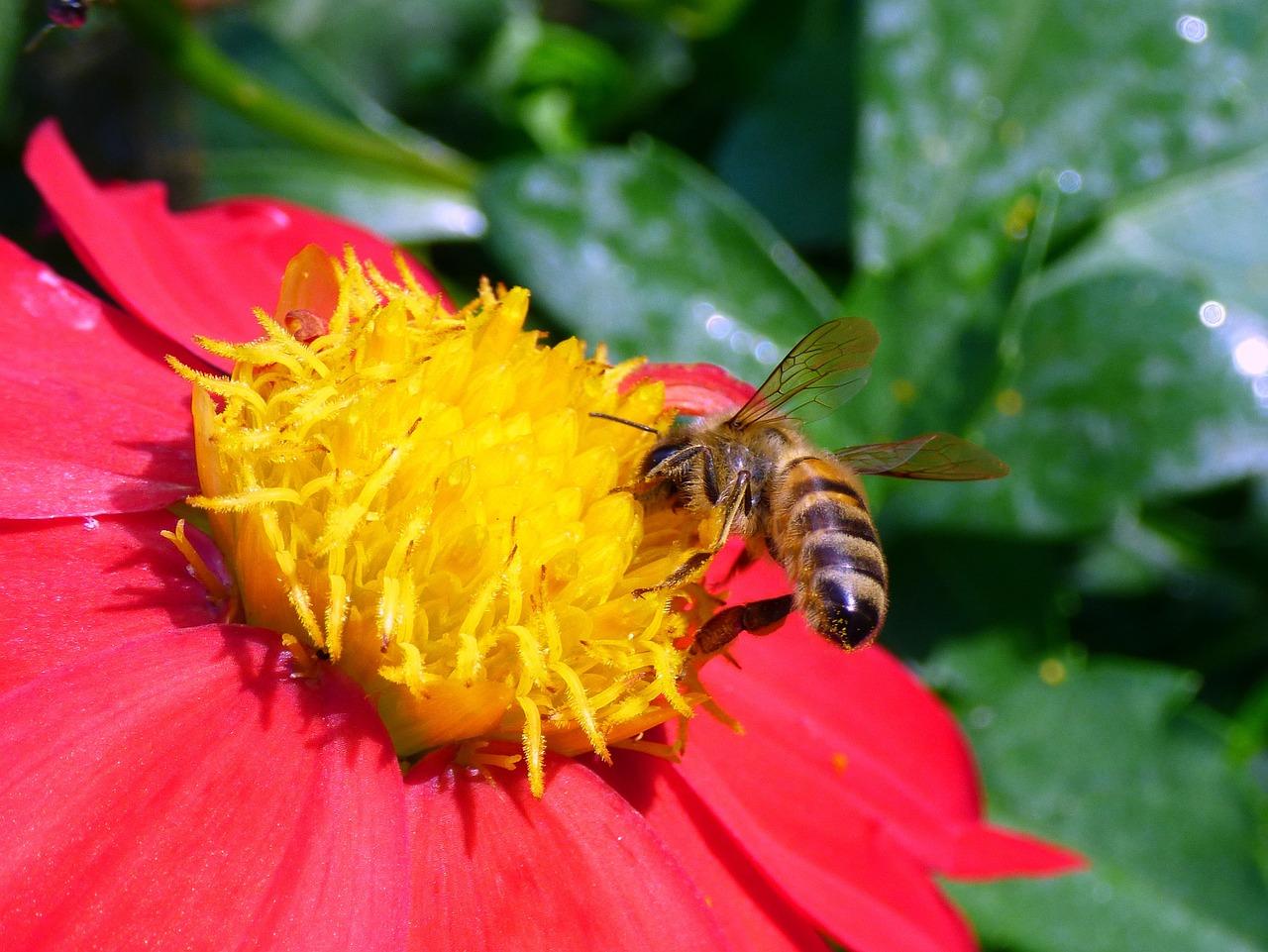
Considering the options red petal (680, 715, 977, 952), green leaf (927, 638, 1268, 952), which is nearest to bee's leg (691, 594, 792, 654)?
red petal (680, 715, 977, 952)

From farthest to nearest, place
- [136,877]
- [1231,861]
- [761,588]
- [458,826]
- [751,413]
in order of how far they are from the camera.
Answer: [1231,861] → [761,588] → [751,413] → [458,826] → [136,877]

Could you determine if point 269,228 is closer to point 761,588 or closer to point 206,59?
point 206,59

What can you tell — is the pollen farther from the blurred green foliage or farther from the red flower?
the blurred green foliage

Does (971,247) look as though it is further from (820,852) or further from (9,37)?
(9,37)

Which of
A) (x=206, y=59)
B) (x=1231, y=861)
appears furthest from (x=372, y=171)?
(x=1231, y=861)

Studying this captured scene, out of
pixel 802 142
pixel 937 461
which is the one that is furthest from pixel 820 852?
pixel 802 142

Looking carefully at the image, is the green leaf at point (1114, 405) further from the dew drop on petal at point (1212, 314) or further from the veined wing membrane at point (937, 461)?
the veined wing membrane at point (937, 461)
